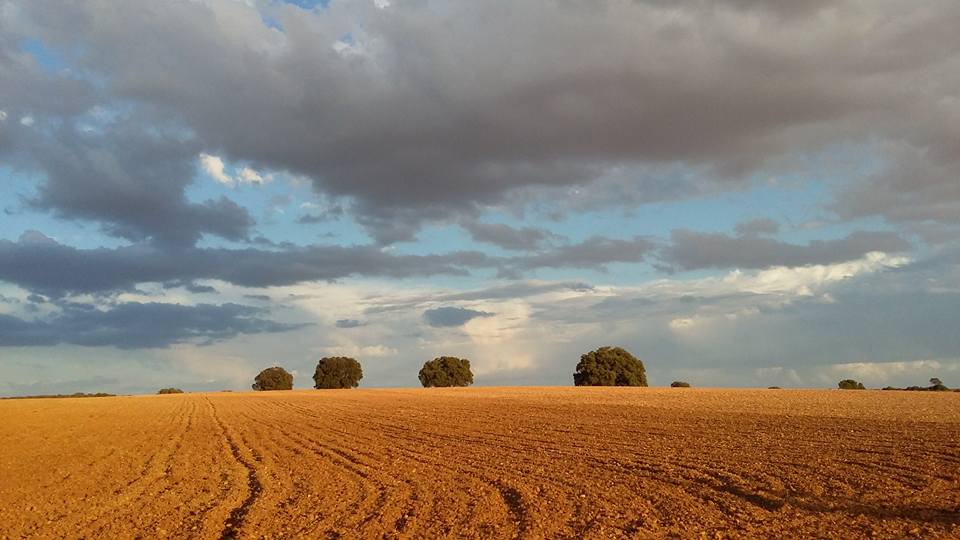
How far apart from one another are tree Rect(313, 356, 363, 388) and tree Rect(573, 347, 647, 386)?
3866 centimetres

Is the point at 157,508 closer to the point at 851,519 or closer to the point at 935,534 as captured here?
the point at 851,519

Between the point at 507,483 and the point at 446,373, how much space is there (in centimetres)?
10819

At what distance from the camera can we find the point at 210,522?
1308 cm

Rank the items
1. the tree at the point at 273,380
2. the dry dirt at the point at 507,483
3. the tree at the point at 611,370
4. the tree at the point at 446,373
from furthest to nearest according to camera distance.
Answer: the tree at the point at 273,380
the tree at the point at 446,373
the tree at the point at 611,370
the dry dirt at the point at 507,483

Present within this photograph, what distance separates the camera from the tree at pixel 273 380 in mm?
136625

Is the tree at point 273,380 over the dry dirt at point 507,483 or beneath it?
over

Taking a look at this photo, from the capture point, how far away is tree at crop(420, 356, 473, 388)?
12256 centimetres

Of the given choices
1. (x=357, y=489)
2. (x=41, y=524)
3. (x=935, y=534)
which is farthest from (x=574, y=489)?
(x=41, y=524)

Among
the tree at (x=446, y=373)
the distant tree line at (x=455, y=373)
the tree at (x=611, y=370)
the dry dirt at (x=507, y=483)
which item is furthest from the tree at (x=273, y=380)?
the dry dirt at (x=507, y=483)

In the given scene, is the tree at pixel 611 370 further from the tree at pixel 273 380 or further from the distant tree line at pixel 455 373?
the tree at pixel 273 380

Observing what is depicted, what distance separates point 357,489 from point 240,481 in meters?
3.58

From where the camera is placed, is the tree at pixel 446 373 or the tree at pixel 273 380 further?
the tree at pixel 273 380

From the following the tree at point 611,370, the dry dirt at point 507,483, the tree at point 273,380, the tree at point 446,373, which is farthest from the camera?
the tree at point 273,380

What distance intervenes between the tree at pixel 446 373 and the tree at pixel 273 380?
28.5 metres
